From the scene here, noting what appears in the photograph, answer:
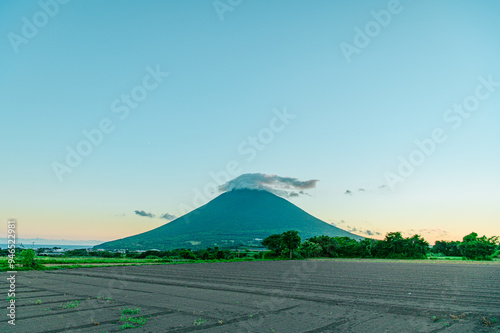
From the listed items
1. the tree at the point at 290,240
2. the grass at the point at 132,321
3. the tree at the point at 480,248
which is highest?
the grass at the point at 132,321

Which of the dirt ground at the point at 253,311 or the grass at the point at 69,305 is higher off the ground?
the grass at the point at 69,305

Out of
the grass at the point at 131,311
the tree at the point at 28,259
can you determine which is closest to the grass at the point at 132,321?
the grass at the point at 131,311

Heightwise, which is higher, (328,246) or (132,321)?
(132,321)

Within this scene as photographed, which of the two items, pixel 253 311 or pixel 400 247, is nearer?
pixel 253 311

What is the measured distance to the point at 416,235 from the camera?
8281 centimetres

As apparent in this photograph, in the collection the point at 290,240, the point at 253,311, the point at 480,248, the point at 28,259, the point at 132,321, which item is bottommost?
the point at 480,248

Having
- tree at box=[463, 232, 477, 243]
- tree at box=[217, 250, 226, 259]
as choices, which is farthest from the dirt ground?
tree at box=[463, 232, 477, 243]

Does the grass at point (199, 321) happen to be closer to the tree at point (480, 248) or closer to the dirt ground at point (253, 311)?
the dirt ground at point (253, 311)

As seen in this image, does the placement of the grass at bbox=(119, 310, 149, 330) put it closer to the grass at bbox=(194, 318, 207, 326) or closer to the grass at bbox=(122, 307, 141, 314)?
the grass at bbox=(122, 307, 141, 314)

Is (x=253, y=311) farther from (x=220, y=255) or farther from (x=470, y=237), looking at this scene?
(x=470, y=237)

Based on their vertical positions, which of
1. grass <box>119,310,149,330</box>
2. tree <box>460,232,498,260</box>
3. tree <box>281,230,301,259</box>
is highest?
grass <box>119,310,149,330</box>

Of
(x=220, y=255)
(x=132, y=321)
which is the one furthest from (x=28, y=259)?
(x=220, y=255)

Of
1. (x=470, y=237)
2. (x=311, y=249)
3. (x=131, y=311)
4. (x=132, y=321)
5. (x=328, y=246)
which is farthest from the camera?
(x=470, y=237)

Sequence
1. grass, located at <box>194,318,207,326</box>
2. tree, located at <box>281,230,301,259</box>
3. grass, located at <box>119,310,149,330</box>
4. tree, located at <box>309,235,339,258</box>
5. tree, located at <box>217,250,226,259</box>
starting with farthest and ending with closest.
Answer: tree, located at <box>309,235,339,258</box>
tree, located at <box>281,230,301,259</box>
tree, located at <box>217,250,226,259</box>
grass, located at <box>194,318,207,326</box>
grass, located at <box>119,310,149,330</box>
